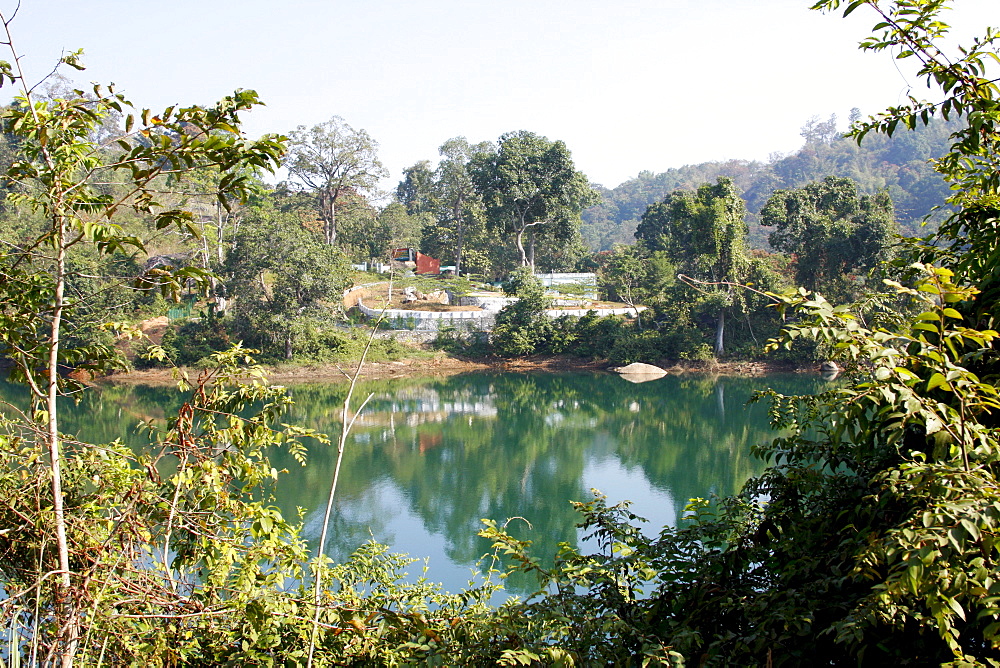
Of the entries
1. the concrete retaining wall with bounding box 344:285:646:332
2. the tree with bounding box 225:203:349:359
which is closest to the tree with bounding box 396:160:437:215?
the concrete retaining wall with bounding box 344:285:646:332

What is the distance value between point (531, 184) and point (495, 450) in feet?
40.0

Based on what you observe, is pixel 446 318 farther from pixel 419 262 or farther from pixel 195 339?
pixel 195 339

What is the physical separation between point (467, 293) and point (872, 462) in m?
19.6

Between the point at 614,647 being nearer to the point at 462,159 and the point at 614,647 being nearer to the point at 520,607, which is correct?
the point at 520,607

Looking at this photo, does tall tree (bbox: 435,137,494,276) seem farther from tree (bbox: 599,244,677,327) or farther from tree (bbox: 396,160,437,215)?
tree (bbox: 599,244,677,327)

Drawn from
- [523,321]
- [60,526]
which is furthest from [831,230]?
[60,526]

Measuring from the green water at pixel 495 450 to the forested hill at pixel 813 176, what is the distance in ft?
80.8

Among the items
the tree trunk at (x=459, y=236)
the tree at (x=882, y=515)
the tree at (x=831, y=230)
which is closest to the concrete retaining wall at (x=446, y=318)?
the tree trunk at (x=459, y=236)

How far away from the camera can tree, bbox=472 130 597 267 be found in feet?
73.4

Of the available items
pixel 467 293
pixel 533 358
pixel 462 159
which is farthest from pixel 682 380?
pixel 462 159

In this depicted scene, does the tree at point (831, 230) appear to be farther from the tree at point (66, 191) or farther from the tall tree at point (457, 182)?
the tree at point (66, 191)

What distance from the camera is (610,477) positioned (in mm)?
10344

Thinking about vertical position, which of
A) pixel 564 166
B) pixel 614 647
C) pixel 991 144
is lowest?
pixel 614 647

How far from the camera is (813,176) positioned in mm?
51281
